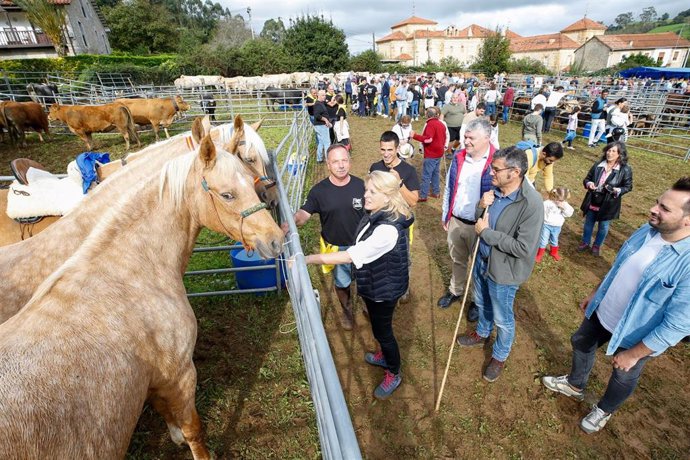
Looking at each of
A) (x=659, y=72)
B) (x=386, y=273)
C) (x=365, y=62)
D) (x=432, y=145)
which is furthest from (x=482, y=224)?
(x=365, y=62)

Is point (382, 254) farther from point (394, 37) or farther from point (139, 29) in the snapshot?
point (394, 37)

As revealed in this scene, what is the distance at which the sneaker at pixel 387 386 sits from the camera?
308cm

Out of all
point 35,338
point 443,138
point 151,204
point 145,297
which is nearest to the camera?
point 35,338

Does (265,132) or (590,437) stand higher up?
(265,132)

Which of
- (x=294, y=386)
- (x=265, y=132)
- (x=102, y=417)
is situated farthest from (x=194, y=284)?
(x=265, y=132)

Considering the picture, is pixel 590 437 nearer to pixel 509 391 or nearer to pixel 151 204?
pixel 509 391

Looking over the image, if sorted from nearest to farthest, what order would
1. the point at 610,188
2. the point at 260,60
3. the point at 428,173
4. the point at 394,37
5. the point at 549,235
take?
1. the point at 610,188
2. the point at 549,235
3. the point at 428,173
4. the point at 260,60
5. the point at 394,37

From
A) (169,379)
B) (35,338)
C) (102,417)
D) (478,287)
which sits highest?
(35,338)

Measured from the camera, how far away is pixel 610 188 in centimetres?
474

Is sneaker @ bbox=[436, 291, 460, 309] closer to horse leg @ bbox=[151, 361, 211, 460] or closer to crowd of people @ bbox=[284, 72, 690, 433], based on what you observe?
crowd of people @ bbox=[284, 72, 690, 433]

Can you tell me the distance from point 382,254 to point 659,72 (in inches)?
1713

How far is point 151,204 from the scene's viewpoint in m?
2.27

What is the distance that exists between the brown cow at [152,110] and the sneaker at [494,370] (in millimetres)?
13212

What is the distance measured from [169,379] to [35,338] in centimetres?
80
